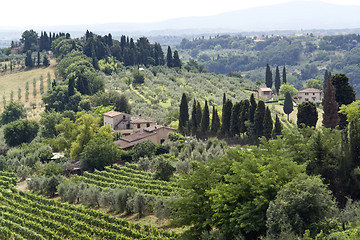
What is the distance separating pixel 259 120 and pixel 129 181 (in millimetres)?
20067

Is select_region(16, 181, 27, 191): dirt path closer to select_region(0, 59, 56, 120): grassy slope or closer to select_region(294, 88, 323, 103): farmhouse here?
select_region(0, 59, 56, 120): grassy slope

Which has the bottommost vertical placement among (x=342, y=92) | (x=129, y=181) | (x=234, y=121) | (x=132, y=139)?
(x=129, y=181)

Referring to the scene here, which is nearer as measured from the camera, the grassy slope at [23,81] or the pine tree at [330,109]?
the pine tree at [330,109]

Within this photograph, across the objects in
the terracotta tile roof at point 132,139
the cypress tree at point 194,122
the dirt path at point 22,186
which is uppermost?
the cypress tree at point 194,122

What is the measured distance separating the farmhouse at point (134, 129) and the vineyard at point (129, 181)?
8170 millimetres

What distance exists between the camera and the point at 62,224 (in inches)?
1569

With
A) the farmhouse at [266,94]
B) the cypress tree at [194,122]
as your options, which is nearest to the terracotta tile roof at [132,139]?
the cypress tree at [194,122]

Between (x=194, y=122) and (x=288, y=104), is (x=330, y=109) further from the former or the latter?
(x=288, y=104)

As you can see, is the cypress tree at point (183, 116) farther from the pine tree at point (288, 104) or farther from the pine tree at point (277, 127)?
the pine tree at point (288, 104)

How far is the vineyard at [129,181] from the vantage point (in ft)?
147

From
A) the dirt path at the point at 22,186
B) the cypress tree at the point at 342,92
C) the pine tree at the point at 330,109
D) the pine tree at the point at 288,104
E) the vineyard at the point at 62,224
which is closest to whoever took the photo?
the vineyard at the point at 62,224

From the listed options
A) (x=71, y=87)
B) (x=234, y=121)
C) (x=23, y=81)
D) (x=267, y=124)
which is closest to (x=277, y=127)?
(x=267, y=124)

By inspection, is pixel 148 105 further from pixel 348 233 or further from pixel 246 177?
pixel 348 233

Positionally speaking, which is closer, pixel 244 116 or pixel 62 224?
pixel 62 224
